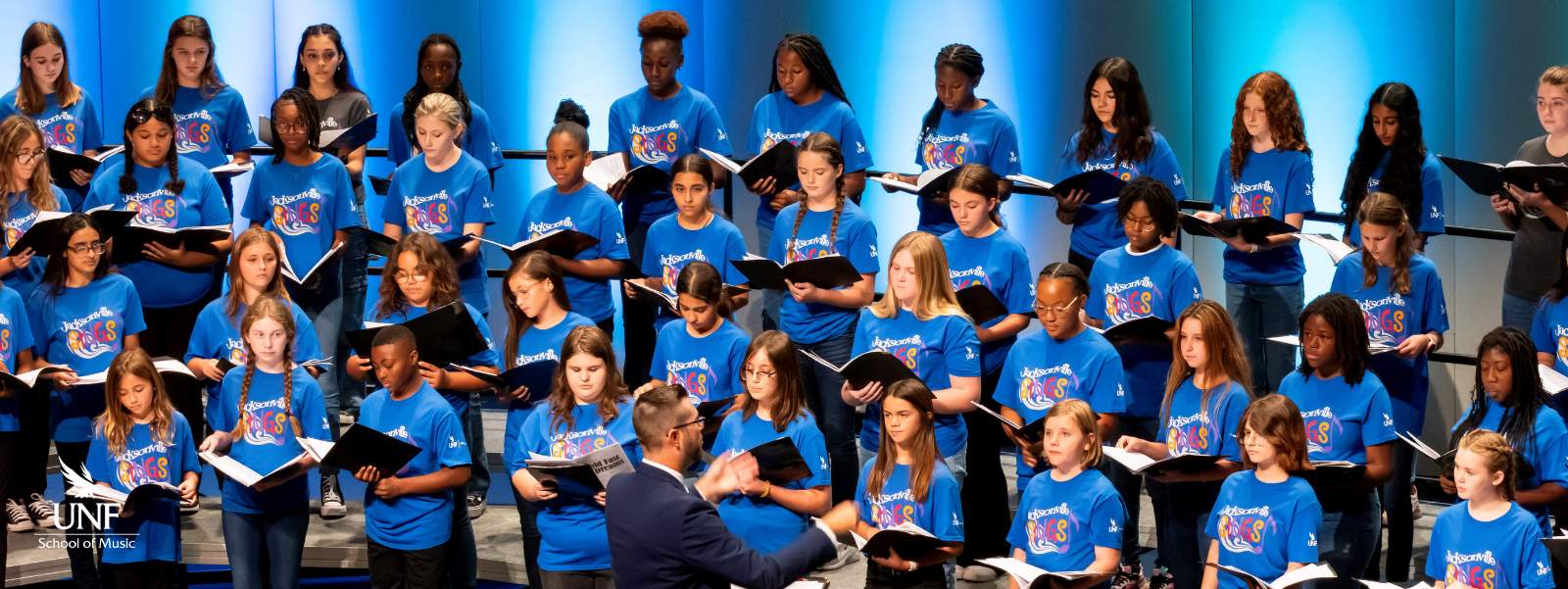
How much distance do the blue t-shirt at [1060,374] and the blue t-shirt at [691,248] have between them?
1.13 metres

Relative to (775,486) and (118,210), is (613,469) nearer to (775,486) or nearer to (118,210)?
(775,486)

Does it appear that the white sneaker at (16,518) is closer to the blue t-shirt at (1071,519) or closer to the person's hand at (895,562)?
the person's hand at (895,562)

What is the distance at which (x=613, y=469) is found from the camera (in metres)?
4.84

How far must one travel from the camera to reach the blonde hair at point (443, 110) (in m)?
6.60

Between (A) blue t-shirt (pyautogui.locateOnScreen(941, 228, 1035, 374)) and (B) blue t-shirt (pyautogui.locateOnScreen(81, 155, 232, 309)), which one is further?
(B) blue t-shirt (pyautogui.locateOnScreen(81, 155, 232, 309))

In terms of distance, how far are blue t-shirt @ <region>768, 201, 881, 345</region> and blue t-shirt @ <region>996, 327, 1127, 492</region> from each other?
70 cm

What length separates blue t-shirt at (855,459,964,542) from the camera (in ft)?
16.3

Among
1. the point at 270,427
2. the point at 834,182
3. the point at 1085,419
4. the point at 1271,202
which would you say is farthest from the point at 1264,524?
the point at 270,427

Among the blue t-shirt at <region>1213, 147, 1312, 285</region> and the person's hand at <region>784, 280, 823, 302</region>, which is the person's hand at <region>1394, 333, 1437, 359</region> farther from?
the person's hand at <region>784, 280, 823, 302</region>

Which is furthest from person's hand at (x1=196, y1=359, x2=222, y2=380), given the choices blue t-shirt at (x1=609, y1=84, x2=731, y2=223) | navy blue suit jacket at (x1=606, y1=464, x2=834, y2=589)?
navy blue suit jacket at (x1=606, y1=464, x2=834, y2=589)

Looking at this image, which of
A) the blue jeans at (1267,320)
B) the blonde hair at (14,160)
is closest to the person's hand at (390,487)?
the blonde hair at (14,160)

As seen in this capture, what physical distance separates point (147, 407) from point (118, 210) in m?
0.82

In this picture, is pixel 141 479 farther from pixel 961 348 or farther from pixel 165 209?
pixel 961 348

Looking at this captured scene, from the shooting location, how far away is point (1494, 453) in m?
4.62
